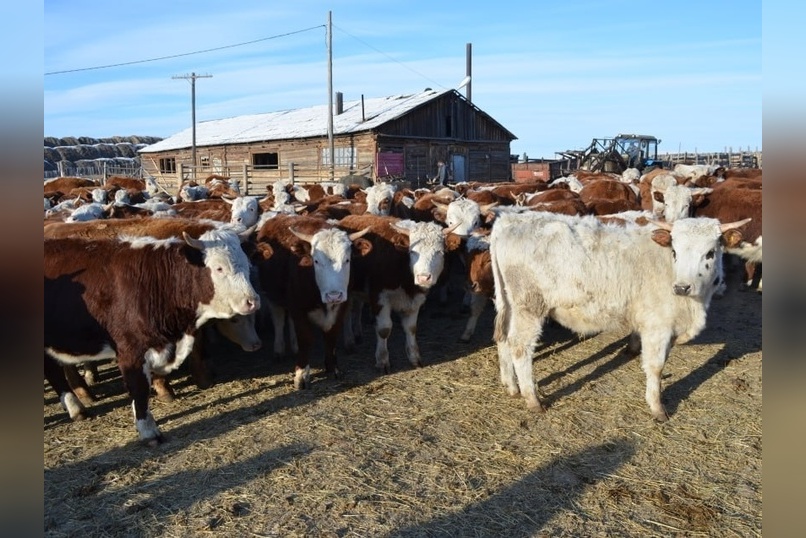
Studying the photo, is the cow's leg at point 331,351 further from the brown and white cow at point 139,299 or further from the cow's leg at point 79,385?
the cow's leg at point 79,385

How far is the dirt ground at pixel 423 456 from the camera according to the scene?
4211 millimetres

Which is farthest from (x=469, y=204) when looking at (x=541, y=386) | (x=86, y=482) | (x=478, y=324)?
(x=86, y=482)

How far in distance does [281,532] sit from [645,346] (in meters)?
3.78

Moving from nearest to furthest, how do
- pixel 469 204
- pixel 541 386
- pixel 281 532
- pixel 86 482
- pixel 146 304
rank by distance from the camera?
pixel 281 532, pixel 86 482, pixel 146 304, pixel 541 386, pixel 469 204

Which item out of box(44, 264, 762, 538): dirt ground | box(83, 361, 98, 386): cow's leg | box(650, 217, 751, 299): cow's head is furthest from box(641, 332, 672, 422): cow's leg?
box(83, 361, 98, 386): cow's leg

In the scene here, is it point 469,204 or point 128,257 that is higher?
point 469,204

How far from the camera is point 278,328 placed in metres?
7.75

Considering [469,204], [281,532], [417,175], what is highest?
[417,175]

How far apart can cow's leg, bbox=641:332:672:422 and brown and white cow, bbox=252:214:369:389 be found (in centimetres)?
309

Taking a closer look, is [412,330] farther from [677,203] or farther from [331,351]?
[677,203]

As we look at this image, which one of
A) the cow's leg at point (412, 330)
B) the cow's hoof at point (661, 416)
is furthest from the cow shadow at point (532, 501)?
the cow's leg at point (412, 330)

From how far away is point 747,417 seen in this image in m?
5.78

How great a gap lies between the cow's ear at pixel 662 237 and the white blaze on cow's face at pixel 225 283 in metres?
3.78
